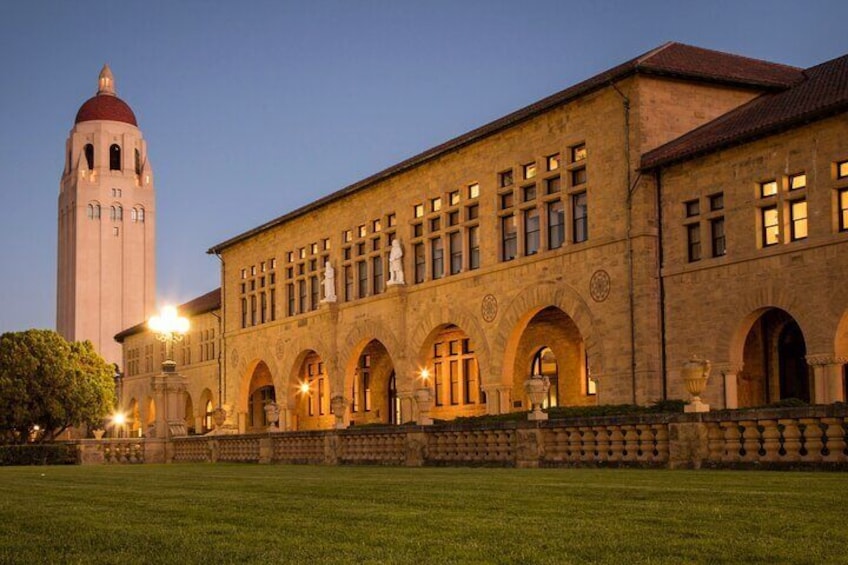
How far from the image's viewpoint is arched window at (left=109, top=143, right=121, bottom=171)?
120 meters

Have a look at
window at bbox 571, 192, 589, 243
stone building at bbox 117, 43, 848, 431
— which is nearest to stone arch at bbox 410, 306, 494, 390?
stone building at bbox 117, 43, 848, 431

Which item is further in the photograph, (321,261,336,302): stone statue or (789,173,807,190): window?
(321,261,336,302): stone statue

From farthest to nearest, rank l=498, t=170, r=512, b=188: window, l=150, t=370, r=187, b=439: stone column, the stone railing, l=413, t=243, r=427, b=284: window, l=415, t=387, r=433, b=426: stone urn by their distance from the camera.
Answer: l=413, t=243, r=427, b=284: window → l=150, t=370, r=187, b=439: stone column → l=498, t=170, r=512, b=188: window → l=415, t=387, r=433, b=426: stone urn → the stone railing

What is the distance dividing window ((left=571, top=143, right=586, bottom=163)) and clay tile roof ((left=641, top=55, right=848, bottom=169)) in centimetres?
297

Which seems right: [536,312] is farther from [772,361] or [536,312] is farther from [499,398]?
[772,361]

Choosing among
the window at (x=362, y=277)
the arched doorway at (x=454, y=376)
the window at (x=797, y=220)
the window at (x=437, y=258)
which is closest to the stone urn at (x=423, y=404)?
the window at (x=797, y=220)

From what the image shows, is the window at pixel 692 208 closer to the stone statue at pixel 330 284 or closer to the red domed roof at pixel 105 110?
the stone statue at pixel 330 284

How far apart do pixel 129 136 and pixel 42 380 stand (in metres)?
55.5

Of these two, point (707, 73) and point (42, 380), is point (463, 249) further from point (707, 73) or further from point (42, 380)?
point (42, 380)

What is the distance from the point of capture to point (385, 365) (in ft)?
185

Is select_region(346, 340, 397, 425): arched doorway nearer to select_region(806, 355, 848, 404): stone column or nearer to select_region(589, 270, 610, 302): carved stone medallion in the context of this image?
select_region(589, 270, 610, 302): carved stone medallion

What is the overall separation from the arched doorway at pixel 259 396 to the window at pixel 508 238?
2794 cm

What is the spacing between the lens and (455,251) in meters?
44.8

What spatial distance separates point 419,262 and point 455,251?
9.62 feet
